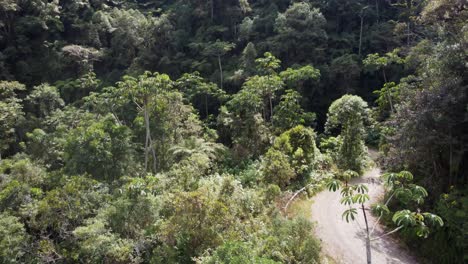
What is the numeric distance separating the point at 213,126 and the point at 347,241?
497 inches

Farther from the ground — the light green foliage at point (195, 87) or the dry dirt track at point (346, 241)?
the light green foliage at point (195, 87)

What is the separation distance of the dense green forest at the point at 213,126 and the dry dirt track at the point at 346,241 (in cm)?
75

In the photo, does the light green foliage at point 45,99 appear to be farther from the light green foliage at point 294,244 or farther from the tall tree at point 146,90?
the light green foliage at point 294,244

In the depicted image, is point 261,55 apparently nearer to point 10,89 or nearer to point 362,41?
point 362,41

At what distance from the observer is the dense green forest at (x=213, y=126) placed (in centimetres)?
832

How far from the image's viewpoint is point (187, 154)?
582 inches

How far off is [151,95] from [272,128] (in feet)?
21.2

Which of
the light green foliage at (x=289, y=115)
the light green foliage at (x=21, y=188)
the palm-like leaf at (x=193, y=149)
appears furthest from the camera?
the light green foliage at (x=289, y=115)

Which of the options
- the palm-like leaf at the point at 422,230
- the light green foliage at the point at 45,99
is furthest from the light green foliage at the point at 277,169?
the light green foliage at the point at 45,99

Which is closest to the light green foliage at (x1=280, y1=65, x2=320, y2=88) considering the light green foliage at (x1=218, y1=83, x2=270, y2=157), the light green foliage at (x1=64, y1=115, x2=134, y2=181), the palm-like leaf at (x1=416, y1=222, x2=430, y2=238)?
the light green foliage at (x1=218, y1=83, x2=270, y2=157)

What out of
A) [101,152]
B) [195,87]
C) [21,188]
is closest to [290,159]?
[101,152]

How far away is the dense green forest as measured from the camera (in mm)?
8320

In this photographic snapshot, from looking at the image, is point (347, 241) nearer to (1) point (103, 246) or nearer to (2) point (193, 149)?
(1) point (103, 246)

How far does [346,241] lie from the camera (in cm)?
928
